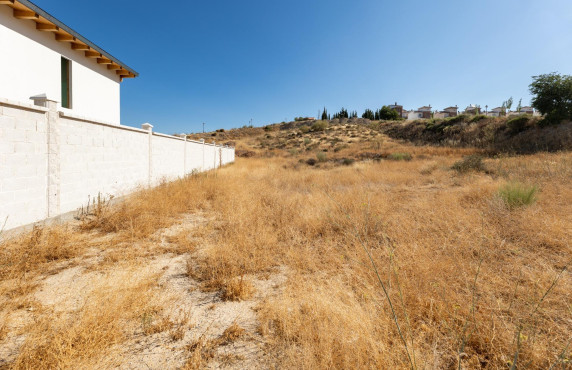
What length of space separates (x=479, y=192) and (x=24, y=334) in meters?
8.33

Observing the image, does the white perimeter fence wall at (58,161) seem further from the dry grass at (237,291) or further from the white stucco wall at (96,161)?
the dry grass at (237,291)

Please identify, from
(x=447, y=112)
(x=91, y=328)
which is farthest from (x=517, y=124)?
(x=447, y=112)

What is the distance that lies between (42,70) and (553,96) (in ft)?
94.3

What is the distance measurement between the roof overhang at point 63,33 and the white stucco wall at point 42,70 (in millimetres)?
154

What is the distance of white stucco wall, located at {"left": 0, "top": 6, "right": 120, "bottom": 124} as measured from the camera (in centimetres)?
585

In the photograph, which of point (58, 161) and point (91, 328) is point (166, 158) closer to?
point (58, 161)

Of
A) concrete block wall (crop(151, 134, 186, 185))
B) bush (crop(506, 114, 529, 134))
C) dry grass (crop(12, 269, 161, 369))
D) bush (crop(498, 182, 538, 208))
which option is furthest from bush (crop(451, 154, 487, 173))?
bush (crop(506, 114, 529, 134))

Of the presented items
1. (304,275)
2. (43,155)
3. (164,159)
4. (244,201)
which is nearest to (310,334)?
(304,275)

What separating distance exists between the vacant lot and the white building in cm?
339

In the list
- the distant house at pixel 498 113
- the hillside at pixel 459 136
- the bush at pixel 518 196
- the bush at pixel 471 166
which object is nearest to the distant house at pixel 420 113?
the distant house at pixel 498 113

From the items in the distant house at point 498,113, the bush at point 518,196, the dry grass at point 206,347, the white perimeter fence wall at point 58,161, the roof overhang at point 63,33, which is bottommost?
the dry grass at point 206,347

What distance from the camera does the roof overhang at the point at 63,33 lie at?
5787mm

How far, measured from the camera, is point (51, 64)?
7035 millimetres

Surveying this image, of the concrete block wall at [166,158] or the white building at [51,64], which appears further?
the concrete block wall at [166,158]
